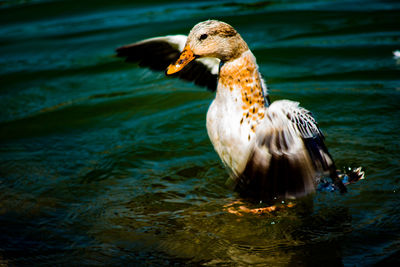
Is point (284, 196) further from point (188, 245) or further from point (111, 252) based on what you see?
point (111, 252)

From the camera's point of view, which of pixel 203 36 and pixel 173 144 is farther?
pixel 173 144

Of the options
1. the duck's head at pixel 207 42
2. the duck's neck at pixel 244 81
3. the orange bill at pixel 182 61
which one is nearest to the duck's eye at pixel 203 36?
the duck's head at pixel 207 42

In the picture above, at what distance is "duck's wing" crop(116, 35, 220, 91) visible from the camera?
4.96 m

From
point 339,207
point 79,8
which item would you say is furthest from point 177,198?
point 79,8

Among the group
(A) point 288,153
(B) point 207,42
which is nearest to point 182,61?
(B) point 207,42

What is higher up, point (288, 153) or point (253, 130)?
point (253, 130)

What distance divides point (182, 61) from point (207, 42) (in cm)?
25

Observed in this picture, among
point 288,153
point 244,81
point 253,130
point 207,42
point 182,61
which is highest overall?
point 207,42

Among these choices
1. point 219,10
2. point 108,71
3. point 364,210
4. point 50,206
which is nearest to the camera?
point 364,210

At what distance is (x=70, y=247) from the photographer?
12.5 feet

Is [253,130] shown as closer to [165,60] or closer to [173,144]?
[165,60]

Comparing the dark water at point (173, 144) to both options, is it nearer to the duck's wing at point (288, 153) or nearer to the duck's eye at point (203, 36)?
the duck's wing at point (288, 153)

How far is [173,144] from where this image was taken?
554 centimetres

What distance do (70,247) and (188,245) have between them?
3.08 ft
